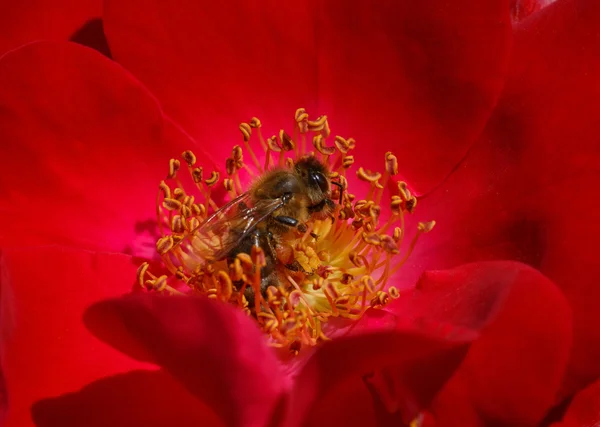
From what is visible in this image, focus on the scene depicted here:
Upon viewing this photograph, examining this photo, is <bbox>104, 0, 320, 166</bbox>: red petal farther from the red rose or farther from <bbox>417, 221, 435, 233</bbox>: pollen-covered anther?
<bbox>417, 221, 435, 233</bbox>: pollen-covered anther

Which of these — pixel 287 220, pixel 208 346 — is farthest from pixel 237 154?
pixel 208 346

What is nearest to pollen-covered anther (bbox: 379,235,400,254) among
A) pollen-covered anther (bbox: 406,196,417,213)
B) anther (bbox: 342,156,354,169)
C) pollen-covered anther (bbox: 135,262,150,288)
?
pollen-covered anther (bbox: 406,196,417,213)

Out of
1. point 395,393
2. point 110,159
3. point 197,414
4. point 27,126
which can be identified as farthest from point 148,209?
point 395,393

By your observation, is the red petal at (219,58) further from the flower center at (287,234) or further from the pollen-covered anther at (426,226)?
the pollen-covered anther at (426,226)

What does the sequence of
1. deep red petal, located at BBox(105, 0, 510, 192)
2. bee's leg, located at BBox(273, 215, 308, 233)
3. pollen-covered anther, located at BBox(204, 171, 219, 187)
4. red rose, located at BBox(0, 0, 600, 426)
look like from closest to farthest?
red rose, located at BBox(0, 0, 600, 426) < bee's leg, located at BBox(273, 215, 308, 233) < deep red petal, located at BBox(105, 0, 510, 192) < pollen-covered anther, located at BBox(204, 171, 219, 187)

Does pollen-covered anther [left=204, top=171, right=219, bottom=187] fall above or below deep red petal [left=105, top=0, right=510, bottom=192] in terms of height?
below

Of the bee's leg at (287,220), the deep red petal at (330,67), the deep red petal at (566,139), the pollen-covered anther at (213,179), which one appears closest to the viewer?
the deep red petal at (566,139)

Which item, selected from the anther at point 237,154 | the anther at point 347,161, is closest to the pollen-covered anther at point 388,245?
the anther at point 347,161
